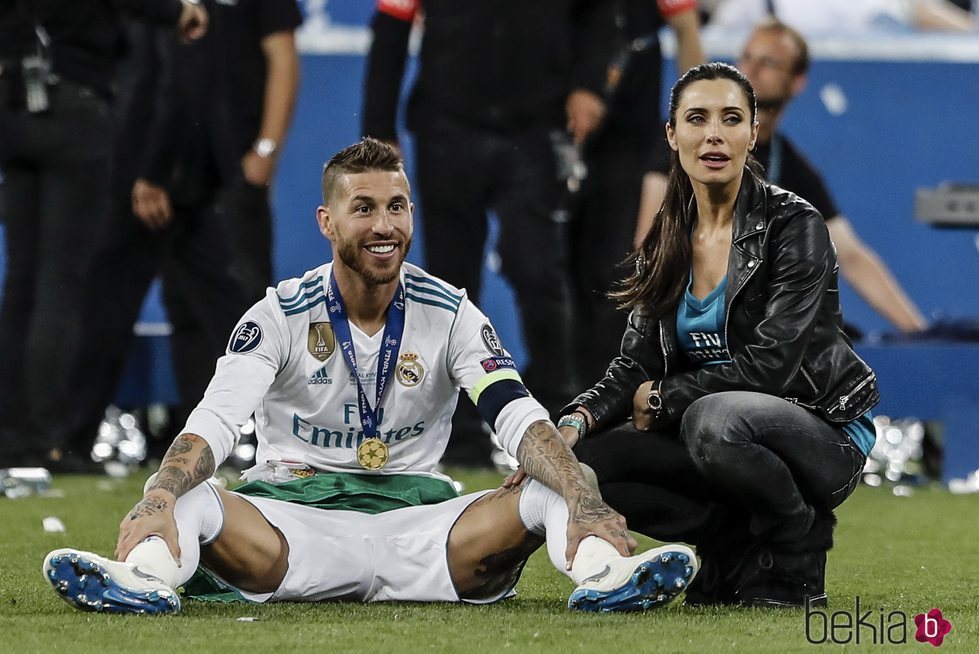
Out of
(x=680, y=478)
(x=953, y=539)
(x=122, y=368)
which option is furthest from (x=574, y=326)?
(x=680, y=478)

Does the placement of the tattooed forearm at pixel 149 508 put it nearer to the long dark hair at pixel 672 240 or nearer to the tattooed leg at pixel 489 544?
the tattooed leg at pixel 489 544

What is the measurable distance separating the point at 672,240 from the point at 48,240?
4358mm

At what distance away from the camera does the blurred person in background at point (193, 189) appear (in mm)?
8742

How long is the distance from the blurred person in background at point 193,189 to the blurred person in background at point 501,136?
1.98 feet

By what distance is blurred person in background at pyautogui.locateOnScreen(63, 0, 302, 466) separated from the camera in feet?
28.7

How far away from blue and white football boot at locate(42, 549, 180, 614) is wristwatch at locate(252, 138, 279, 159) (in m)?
5.33

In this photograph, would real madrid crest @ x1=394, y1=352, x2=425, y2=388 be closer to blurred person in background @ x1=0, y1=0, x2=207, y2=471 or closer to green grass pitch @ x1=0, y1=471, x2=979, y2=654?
green grass pitch @ x1=0, y1=471, x2=979, y2=654

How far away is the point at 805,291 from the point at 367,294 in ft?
3.52

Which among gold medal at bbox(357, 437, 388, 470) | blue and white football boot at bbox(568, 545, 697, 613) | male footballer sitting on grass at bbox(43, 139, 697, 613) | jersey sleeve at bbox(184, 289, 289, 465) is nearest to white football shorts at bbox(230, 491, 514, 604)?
male footballer sitting on grass at bbox(43, 139, 697, 613)

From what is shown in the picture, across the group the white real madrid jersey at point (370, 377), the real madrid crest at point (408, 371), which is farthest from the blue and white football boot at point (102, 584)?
the real madrid crest at point (408, 371)

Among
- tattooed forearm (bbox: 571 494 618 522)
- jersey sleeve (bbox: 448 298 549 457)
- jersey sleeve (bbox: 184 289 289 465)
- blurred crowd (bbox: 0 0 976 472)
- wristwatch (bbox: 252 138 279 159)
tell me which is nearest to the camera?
tattooed forearm (bbox: 571 494 618 522)

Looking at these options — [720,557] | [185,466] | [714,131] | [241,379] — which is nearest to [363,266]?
[241,379]

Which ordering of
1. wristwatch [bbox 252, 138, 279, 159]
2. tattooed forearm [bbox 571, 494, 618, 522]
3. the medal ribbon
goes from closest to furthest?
tattooed forearm [bbox 571, 494, 618, 522], the medal ribbon, wristwatch [bbox 252, 138, 279, 159]

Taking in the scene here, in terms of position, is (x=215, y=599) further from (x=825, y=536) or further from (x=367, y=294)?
(x=825, y=536)
